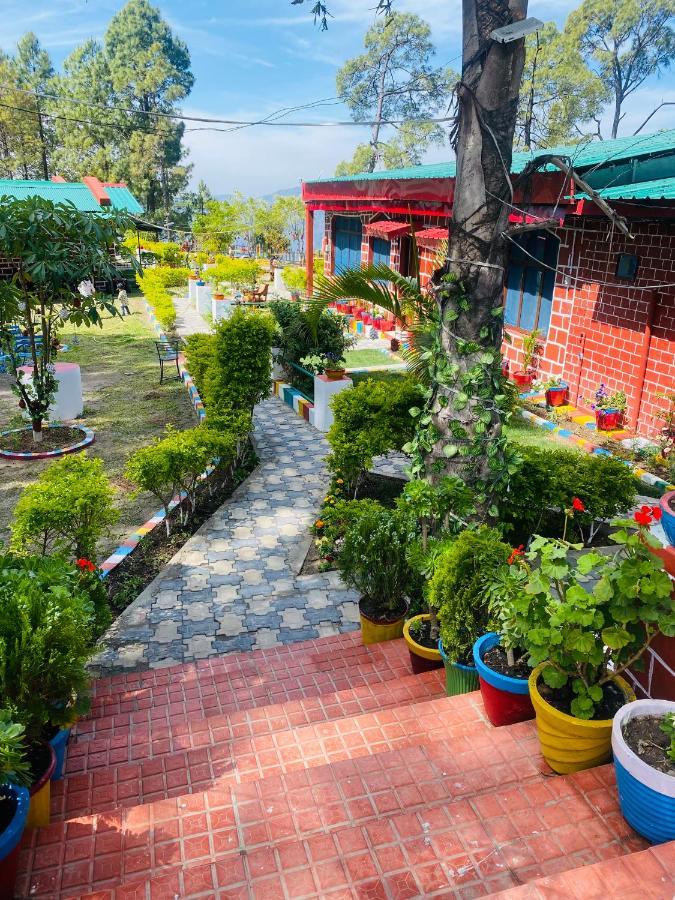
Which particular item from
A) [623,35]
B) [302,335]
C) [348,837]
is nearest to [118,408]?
[302,335]

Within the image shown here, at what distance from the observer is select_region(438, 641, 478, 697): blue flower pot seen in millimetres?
3816

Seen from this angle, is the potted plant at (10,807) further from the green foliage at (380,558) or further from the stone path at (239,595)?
the green foliage at (380,558)

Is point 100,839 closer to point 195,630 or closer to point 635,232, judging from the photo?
point 195,630

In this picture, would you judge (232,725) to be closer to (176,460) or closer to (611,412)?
(176,460)

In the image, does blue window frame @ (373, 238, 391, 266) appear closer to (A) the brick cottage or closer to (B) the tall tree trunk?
(A) the brick cottage

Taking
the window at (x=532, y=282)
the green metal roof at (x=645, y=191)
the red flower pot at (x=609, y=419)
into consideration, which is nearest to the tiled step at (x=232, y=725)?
the green metal roof at (x=645, y=191)

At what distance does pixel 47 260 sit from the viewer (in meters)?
8.05

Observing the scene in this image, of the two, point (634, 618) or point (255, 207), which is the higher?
point (255, 207)

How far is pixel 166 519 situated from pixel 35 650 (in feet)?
12.0

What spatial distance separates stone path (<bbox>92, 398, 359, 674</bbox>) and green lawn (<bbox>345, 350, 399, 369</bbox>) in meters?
6.09

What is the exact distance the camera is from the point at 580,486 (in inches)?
231

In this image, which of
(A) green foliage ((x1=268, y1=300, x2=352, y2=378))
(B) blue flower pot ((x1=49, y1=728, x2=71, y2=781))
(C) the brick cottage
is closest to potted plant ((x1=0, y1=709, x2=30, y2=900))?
(B) blue flower pot ((x1=49, y1=728, x2=71, y2=781))

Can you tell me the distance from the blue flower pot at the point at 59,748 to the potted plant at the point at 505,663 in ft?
6.98

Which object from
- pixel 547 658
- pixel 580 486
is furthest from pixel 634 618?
pixel 580 486
